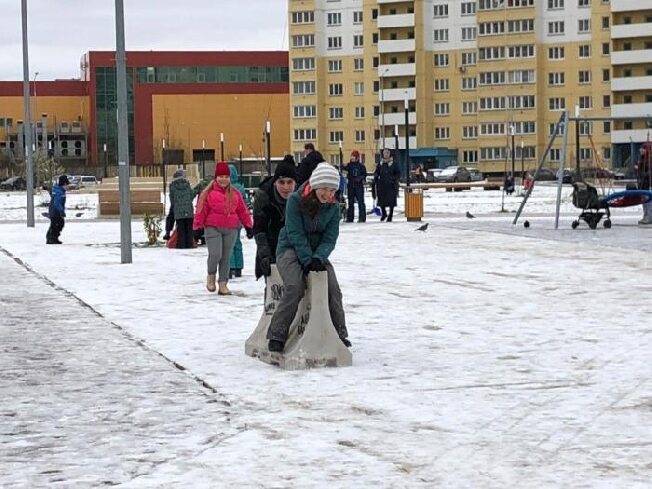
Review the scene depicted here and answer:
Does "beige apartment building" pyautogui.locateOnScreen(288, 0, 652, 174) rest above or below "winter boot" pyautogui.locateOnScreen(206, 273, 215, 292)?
above

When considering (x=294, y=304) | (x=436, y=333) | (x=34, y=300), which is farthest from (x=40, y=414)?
(x=34, y=300)

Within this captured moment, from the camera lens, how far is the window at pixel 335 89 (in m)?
120

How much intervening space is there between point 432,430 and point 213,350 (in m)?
3.75

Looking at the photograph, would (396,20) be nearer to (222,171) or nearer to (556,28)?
(556,28)

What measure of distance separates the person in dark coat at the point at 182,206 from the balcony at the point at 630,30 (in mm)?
83955

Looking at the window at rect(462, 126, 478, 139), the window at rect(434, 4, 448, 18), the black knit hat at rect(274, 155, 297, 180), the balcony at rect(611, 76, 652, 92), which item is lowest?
the black knit hat at rect(274, 155, 297, 180)

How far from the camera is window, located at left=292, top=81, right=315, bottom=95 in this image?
120 m

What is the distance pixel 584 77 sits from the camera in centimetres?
10919

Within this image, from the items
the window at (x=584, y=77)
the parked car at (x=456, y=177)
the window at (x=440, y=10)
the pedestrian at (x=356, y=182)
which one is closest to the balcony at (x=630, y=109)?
the window at (x=584, y=77)

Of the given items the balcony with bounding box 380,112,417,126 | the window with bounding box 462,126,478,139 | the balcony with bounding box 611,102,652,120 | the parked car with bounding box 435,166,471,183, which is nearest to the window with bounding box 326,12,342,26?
the balcony with bounding box 380,112,417,126

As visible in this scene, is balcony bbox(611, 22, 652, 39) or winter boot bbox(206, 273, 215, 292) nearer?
winter boot bbox(206, 273, 215, 292)

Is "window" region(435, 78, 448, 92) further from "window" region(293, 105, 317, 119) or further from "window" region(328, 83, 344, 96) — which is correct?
"window" region(293, 105, 317, 119)

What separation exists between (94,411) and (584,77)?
104 m

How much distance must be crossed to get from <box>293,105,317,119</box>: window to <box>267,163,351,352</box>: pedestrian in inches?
4318
